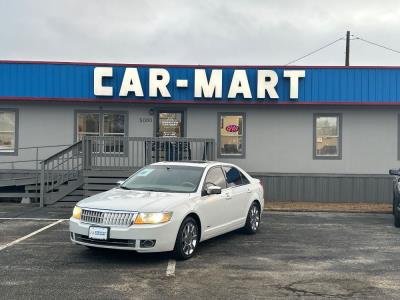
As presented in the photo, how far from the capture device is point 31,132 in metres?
18.6

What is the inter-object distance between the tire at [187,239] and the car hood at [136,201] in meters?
0.40

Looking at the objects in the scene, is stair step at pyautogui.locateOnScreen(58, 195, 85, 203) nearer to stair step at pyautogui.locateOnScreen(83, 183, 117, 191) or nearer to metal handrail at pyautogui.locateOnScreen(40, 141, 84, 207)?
stair step at pyautogui.locateOnScreen(83, 183, 117, 191)

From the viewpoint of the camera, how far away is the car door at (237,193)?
32.9 ft

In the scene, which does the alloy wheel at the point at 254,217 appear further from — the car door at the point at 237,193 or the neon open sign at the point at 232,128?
the neon open sign at the point at 232,128

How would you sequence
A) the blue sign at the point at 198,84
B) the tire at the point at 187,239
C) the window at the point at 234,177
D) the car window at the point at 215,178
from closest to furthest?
the tire at the point at 187,239 → the car window at the point at 215,178 → the window at the point at 234,177 → the blue sign at the point at 198,84

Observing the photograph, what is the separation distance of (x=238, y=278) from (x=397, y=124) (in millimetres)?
13129

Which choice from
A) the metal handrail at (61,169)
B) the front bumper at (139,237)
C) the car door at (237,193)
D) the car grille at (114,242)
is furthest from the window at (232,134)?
the car grille at (114,242)

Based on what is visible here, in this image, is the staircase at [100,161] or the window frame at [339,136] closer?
the staircase at [100,161]

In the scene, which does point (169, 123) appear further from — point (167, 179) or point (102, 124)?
point (167, 179)

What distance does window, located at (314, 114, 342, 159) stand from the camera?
18.5 metres

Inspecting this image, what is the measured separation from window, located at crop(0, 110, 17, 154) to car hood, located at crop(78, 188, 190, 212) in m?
11.0

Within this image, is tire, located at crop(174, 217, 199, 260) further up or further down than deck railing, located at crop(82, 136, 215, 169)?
further down

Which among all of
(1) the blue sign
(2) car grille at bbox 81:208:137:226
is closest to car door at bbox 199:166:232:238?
(2) car grille at bbox 81:208:137:226

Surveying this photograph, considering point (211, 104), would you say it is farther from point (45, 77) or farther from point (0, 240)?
point (0, 240)
